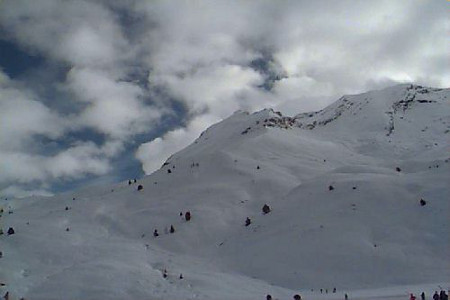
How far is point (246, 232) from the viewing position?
40000mm

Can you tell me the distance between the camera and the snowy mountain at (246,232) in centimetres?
2964

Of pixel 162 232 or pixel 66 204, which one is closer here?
pixel 162 232

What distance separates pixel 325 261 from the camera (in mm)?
34000

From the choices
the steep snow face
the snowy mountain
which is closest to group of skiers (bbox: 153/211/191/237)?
the snowy mountain

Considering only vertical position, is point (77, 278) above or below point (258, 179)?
below

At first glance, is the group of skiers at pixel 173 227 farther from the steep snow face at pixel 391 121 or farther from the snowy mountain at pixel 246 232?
the steep snow face at pixel 391 121

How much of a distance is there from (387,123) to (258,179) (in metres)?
38.3

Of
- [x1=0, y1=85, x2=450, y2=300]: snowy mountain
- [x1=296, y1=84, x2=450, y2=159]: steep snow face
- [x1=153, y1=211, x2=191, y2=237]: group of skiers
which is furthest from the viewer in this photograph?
[x1=296, y1=84, x2=450, y2=159]: steep snow face

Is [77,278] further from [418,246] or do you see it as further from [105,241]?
[418,246]

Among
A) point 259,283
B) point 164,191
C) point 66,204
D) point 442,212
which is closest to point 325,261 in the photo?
point 259,283

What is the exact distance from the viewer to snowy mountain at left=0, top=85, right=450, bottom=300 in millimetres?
29641

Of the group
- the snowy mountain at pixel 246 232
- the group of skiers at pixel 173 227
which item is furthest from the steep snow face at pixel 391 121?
the group of skiers at pixel 173 227

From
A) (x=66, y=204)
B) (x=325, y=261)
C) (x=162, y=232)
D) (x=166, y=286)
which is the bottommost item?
(x=166, y=286)

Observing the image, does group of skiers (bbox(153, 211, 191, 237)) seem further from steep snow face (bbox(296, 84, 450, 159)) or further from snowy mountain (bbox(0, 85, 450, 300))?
steep snow face (bbox(296, 84, 450, 159))
